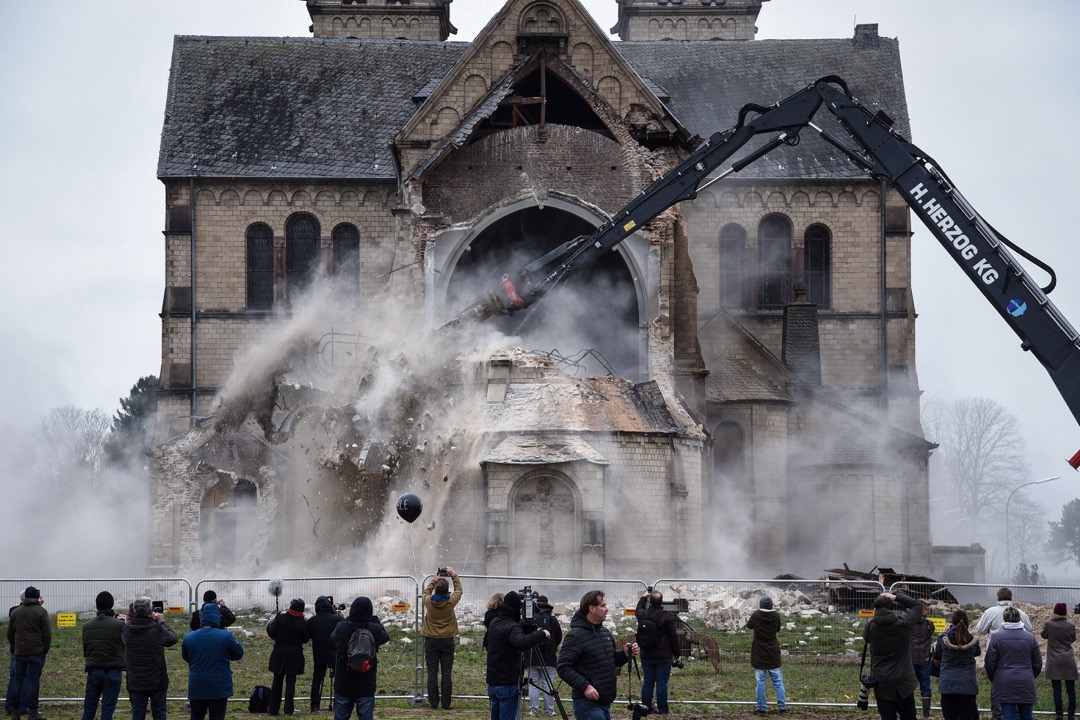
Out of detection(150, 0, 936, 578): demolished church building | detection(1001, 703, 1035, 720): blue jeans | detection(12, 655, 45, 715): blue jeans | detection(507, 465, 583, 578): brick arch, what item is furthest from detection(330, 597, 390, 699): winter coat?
detection(507, 465, 583, 578): brick arch

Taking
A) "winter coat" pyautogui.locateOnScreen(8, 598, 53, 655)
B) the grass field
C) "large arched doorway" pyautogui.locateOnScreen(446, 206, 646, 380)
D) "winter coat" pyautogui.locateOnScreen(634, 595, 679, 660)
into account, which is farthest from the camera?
"large arched doorway" pyautogui.locateOnScreen(446, 206, 646, 380)

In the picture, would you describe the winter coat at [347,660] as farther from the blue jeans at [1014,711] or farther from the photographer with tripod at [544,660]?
the blue jeans at [1014,711]

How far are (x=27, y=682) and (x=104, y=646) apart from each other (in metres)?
1.79

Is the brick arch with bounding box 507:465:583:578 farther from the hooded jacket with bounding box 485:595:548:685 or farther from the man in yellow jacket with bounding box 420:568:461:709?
the hooded jacket with bounding box 485:595:548:685

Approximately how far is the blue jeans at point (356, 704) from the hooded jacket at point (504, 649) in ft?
4.94

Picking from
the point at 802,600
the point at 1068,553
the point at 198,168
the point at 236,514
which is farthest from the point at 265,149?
the point at 1068,553

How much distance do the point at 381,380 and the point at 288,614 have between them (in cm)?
1699

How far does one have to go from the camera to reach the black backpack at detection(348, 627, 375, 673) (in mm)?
16953

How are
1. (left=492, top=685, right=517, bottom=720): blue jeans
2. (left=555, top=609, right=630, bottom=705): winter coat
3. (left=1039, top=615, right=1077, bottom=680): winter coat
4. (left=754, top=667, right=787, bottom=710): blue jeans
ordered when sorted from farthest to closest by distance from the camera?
(left=754, top=667, right=787, bottom=710): blue jeans < (left=1039, top=615, right=1077, bottom=680): winter coat < (left=492, top=685, right=517, bottom=720): blue jeans < (left=555, top=609, right=630, bottom=705): winter coat

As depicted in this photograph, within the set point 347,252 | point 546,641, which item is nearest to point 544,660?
point 546,641

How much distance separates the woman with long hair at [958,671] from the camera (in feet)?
60.5

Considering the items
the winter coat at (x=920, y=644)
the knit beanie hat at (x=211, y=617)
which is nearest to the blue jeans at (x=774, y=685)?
the winter coat at (x=920, y=644)

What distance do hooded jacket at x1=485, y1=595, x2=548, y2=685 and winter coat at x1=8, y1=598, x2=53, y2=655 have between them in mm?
6110

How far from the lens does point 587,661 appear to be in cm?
1462
